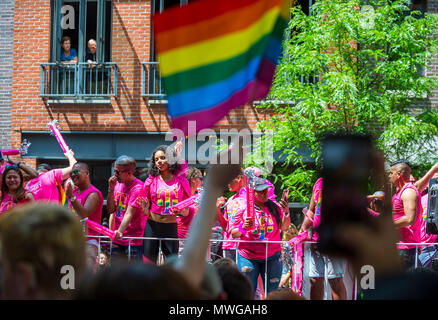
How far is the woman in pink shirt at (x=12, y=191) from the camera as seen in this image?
6305mm

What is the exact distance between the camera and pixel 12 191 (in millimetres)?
6371

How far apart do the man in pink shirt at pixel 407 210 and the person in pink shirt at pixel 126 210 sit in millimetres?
2846

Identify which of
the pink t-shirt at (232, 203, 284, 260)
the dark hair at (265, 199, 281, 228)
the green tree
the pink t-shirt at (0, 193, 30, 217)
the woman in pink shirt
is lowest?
the pink t-shirt at (232, 203, 284, 260)

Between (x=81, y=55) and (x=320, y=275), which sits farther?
(x=81, y=55)

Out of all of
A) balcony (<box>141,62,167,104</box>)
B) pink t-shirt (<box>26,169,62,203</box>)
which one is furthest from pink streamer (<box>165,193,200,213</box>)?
balcony (<box>141,62,167,104</box>)

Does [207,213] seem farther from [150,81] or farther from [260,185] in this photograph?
[150,81]

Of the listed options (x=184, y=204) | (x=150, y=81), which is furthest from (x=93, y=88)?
(x=184, y=204)

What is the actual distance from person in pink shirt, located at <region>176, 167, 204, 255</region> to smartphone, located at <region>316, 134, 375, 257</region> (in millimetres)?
5074

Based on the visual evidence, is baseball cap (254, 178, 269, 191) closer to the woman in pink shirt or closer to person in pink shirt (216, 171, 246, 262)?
person in pink shirt (216, 171, 246, 262)

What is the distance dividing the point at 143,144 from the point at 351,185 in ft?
36.2

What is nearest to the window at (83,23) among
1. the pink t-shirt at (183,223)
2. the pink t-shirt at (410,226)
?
the pink t-shirt at (183,223)

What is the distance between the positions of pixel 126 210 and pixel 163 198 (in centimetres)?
52

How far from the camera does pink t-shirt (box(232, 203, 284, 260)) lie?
6430 millimetres

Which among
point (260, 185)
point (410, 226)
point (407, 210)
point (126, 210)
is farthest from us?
point (126, 210)
